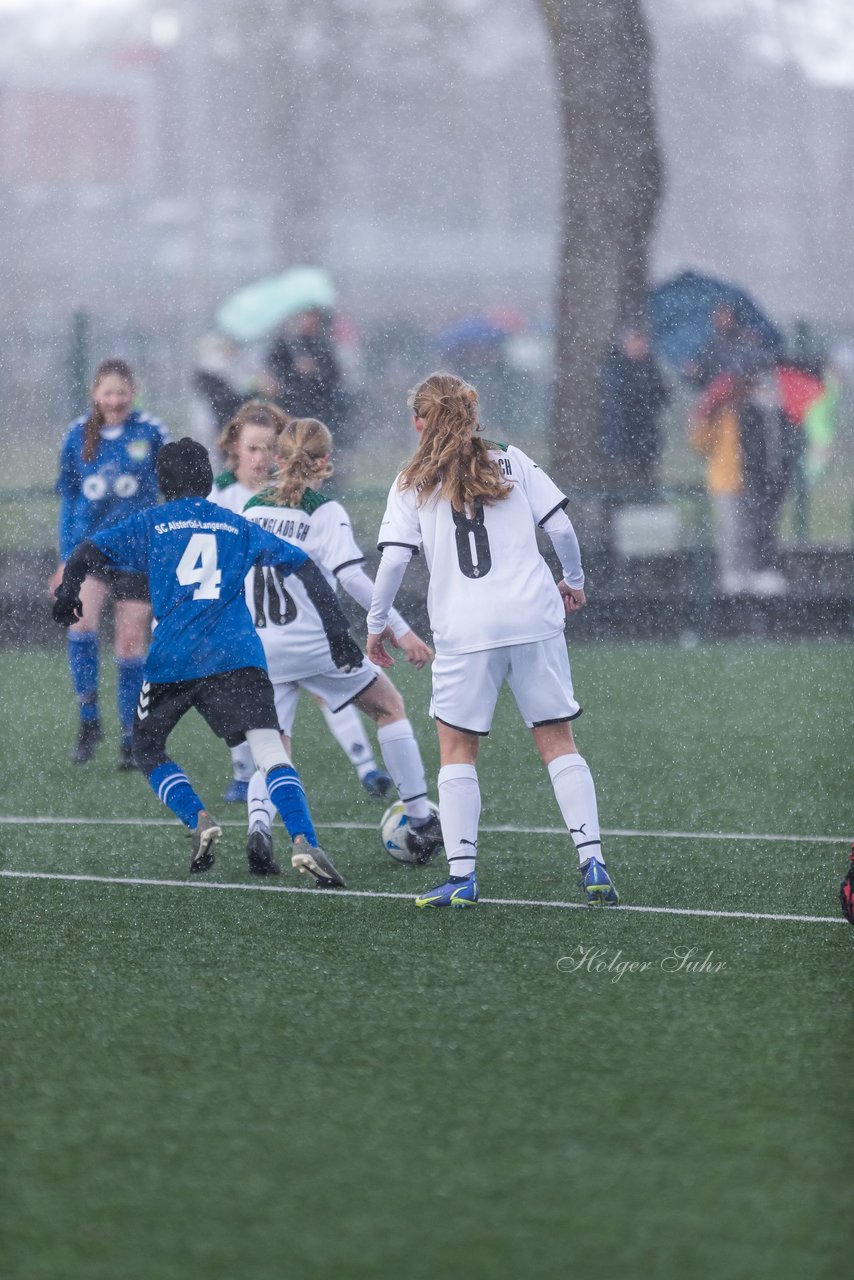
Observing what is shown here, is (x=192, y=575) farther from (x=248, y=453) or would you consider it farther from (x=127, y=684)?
(x=127, y=684)

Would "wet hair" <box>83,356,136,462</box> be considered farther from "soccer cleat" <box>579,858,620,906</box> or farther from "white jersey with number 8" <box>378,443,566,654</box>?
"soccer cleat" <box>579,858,620,906</box>

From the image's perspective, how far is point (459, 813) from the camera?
537 centimetres

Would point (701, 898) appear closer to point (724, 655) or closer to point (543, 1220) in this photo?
point (543, 1220)

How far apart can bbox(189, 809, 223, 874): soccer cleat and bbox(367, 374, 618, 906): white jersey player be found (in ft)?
2.02

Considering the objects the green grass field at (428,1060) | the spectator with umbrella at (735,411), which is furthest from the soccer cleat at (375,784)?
the spectator with umbrella at (735,411)

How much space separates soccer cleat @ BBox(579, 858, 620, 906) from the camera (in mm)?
5344

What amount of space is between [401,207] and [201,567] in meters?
14.5

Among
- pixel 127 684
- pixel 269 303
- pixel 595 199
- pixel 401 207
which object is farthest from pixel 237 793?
pixel 401 207

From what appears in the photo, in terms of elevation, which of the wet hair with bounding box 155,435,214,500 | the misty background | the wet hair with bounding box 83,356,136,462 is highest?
the misty background

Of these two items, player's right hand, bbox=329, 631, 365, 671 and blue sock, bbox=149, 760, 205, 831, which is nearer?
blue sock, bbox=149, 760, 205, 831

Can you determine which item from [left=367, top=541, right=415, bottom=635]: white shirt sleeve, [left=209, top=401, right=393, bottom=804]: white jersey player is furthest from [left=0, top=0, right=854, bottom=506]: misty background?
[left=367, top=541, right=415, bottom=635]: white shirt sleeve

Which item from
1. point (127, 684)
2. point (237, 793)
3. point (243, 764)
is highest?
point (127, 684)

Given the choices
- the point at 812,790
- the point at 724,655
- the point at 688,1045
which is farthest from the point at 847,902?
the point at 724,655

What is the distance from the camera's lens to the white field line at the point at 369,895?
205 inches
